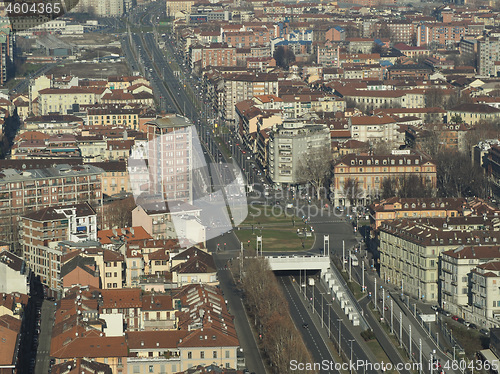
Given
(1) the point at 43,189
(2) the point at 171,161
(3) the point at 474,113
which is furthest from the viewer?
(3) the point at 474,113

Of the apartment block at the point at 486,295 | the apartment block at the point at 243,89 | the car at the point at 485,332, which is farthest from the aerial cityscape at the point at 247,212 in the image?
the car at the point at 485,332

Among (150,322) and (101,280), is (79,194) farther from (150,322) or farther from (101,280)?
(150,322)

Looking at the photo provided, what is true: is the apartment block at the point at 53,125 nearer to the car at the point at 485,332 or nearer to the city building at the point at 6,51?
the city building at the point at 6,51

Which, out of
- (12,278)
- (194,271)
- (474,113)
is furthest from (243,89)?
(12,278)

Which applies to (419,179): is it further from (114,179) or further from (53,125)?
(53,125)

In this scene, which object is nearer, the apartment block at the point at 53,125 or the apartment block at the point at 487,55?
the apartment block at the point at 53,125

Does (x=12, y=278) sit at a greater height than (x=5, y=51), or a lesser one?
lesser

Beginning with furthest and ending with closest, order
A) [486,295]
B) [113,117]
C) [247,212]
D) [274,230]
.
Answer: [113,117], [247,212], [274,230], [486,295]
